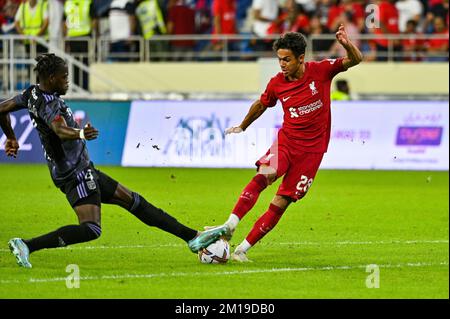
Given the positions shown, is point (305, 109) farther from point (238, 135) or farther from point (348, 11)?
point (348, 11)

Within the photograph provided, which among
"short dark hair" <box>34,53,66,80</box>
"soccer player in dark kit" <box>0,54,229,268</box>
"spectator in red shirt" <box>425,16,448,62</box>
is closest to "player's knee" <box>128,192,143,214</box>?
"soccer player in dark kit" <box>0,54,229,268</box>

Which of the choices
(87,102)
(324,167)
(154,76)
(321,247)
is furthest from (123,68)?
(321,247)

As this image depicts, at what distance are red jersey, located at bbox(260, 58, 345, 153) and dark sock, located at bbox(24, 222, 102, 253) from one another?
2.11 m

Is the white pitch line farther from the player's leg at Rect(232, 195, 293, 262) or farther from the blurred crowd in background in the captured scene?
the blurred crowd in background

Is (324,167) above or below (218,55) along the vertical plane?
below

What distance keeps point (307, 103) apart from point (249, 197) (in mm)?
1079

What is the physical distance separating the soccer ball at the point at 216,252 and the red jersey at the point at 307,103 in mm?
1206

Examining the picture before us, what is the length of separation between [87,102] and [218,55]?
512 centimetres

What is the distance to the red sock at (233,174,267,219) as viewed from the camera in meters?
11.2

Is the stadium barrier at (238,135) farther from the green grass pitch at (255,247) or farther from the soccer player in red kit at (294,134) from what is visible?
the soccer player in red kit at (294,134)

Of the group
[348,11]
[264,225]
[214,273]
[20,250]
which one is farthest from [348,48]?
[348,11]
